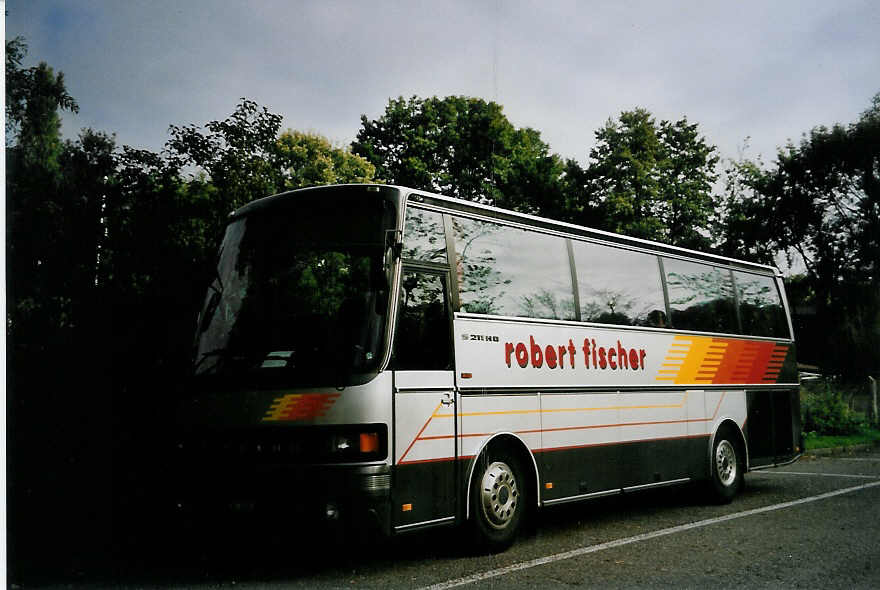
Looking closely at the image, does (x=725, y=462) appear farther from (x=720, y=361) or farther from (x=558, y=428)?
(x=558, y=428)

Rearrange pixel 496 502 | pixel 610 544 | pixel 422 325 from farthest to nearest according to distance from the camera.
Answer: pixel 610 544, pixel 496 502, pixel 422 325

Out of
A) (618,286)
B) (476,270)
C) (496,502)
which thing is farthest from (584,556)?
(618,286)

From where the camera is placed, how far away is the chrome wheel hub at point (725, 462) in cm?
1216

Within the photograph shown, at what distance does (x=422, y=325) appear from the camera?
782 centimetres

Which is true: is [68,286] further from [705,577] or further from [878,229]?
[878,229]

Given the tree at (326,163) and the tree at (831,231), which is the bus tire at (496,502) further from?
the tree at (831,231)

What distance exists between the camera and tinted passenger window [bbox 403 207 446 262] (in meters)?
7.93

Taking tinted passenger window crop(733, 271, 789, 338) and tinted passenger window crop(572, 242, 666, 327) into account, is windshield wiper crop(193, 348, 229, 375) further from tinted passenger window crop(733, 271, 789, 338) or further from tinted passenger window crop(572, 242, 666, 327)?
tinted passenger window crop(733, 271, 789, 338)

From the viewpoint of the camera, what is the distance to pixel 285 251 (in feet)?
26.1

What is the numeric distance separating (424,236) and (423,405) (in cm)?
155

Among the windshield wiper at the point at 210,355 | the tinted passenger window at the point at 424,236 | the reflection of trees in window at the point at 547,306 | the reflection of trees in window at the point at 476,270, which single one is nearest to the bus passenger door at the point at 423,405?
the tinted passenger window at the point at 424,236

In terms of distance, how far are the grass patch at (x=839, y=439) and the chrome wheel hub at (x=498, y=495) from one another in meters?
14.9

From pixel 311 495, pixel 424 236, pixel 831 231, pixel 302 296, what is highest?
pixel 831 231

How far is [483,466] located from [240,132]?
204 inches
